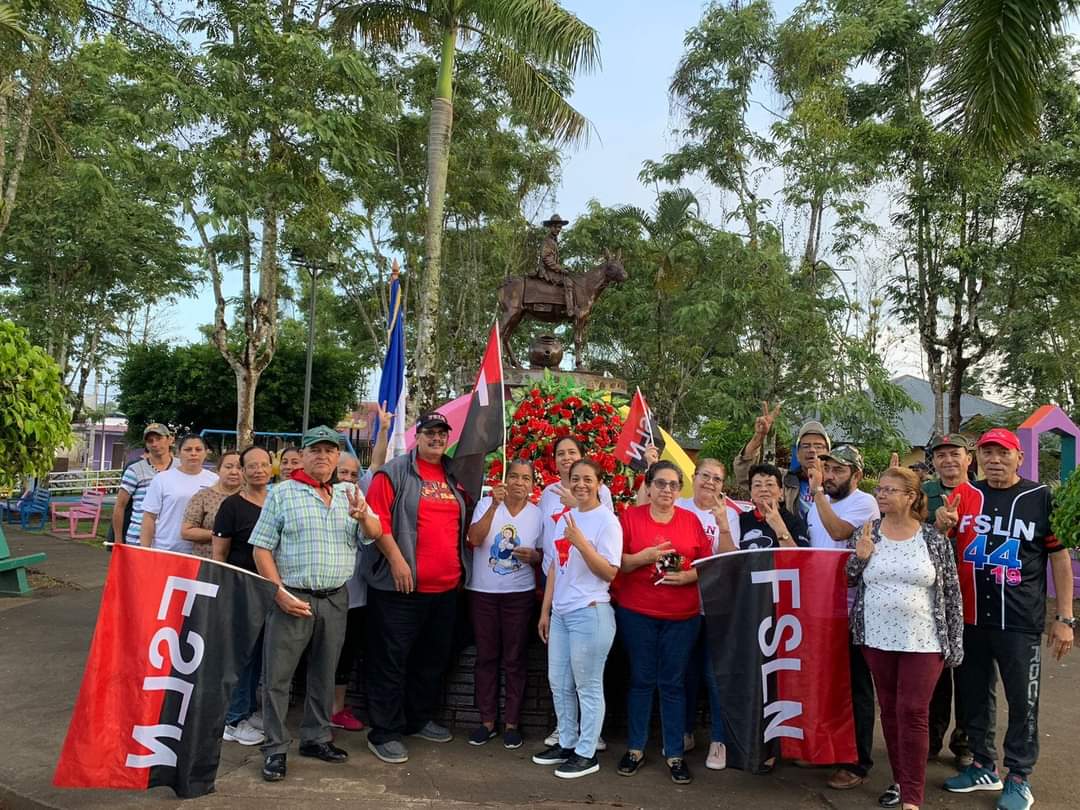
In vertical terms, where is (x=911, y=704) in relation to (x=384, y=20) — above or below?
below

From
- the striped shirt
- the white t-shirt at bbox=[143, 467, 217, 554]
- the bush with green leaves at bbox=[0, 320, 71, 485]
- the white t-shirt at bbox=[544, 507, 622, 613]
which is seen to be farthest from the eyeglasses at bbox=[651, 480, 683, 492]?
the bush with green leaves at bbox=[0, 320, 71, 485]

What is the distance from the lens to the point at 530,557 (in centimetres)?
481

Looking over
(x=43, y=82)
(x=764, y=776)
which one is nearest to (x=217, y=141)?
Result: (x=43, y=82)

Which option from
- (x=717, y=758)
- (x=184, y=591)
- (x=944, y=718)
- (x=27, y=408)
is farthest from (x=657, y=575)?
(x=27, y=408)

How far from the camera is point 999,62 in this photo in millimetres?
6938

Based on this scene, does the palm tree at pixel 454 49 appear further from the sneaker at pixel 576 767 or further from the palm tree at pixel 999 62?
the sneaker at pixel 576 767

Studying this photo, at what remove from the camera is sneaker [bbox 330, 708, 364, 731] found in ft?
16.7

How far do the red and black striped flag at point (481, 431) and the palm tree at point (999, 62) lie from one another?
15.6 ft

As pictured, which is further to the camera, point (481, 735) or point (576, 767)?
point (481, 735)

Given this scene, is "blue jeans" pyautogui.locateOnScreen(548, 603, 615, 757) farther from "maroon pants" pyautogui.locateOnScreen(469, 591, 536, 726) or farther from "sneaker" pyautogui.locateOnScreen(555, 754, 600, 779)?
"maroon pants" pyautogui.locateOnScreen(469, 591, 536, 726)

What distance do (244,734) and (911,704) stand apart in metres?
3.56

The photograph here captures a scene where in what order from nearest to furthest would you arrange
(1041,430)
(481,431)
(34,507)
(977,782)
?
1. (977,782)
2. (481,431)
3. (1041,430)
4. (34,507)

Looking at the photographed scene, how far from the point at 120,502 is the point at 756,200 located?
15.8 meters

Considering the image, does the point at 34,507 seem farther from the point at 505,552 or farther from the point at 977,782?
the point at 977,782
